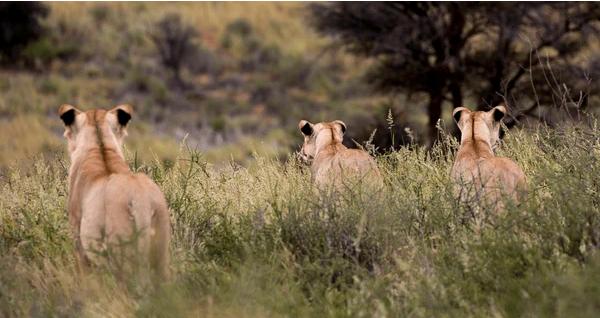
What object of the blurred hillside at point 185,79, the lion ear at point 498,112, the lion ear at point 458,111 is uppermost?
the blurred hillside at point 185,79

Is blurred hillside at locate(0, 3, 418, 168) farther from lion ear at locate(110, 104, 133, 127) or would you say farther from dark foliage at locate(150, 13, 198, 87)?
lion ear at locate(110, 104, 133, 127)

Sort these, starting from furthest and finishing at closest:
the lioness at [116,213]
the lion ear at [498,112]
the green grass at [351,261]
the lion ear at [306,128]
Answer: the lion ear at [306,128]
the lion ear at [498,112]
the lioness at [116,213]
the green grass at [351,261]

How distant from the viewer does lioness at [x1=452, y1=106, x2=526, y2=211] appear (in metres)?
5.98

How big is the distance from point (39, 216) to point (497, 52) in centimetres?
1354

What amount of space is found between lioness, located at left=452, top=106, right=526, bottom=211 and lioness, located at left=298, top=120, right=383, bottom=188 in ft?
2.06

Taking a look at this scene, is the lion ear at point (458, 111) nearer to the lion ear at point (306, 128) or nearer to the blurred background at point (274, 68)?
the lion ear at point (306, 128)

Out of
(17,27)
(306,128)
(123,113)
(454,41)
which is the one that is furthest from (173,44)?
(123,113)

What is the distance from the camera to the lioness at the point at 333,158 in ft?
23.7

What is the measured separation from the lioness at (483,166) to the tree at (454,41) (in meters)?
9.79

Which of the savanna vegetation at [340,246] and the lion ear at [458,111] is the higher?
the lion ear at [458,111]

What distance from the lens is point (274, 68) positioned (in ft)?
119

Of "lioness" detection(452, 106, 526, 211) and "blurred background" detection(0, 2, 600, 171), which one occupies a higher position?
"blurred background" detection(0, 2, 600, 171)

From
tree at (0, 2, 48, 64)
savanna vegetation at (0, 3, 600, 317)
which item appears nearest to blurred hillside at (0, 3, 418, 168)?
tree at (0, 2, 48, 64)

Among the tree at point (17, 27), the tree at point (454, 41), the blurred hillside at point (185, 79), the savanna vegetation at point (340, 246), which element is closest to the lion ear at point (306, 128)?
the savanna vegetation at point (340, 246)
